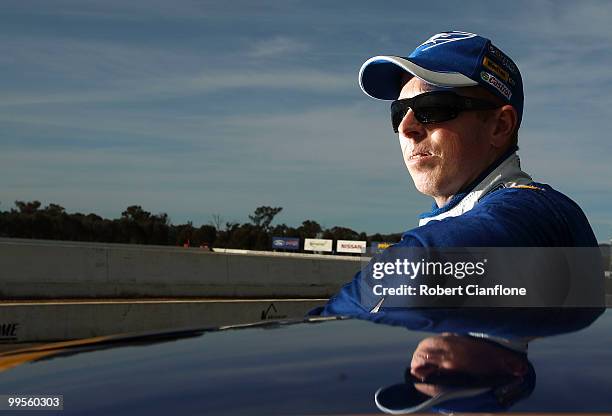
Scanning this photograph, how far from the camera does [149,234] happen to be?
90125 millimetres

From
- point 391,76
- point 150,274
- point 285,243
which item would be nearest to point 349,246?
point 285,243

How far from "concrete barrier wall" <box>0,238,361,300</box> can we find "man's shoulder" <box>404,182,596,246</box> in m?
19.8

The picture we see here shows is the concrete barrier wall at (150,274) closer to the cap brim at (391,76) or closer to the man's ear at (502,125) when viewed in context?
the cap brim at (391,76)

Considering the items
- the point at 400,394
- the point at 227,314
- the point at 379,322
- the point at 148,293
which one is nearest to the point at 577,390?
the point at 400,394

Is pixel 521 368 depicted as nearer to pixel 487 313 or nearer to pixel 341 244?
pixel 487 313

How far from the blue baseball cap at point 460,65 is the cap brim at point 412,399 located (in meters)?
1.32

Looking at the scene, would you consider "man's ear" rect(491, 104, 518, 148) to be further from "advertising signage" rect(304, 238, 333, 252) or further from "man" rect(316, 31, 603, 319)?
"advertising signage" rect(304, 238, 333, 252)

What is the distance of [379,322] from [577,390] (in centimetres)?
61

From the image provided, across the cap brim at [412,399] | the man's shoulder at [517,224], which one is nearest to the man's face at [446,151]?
the man's shoulder at [517,224]

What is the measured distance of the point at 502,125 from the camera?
102 inches

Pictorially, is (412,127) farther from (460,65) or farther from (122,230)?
(122,230)

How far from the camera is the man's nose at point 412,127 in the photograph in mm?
2539

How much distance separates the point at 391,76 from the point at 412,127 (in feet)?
1.00

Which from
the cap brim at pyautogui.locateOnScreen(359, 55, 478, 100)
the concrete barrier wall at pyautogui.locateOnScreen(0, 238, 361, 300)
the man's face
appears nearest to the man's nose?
the man's face
